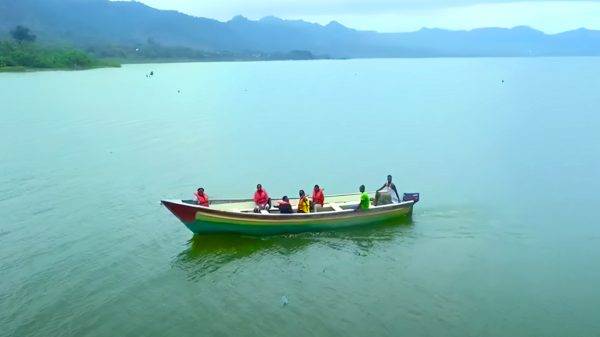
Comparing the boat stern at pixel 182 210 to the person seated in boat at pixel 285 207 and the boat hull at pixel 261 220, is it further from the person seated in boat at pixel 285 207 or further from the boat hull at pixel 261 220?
the person seated in boat at pixel 285 207

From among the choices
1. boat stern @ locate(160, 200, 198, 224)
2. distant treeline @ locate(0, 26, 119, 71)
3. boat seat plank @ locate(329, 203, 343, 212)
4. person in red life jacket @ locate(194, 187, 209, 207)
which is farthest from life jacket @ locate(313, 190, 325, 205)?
distant treeline @ locate(0, 26, 119, 71)

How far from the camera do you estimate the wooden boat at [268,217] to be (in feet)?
66.1

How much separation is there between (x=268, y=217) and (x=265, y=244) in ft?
3.23

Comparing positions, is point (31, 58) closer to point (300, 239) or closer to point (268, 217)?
point (268, 217)

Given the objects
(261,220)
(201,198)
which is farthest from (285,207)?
(201,198)

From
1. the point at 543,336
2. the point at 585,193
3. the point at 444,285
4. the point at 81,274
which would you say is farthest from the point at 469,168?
the point at 81,274

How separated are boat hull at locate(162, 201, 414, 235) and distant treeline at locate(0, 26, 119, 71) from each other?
342 ft

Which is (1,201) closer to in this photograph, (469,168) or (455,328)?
(455,328)

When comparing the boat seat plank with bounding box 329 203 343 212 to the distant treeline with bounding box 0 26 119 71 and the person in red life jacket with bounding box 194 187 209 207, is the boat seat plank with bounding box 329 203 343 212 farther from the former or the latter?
the distant treeline with bounding box 0 26 119 71

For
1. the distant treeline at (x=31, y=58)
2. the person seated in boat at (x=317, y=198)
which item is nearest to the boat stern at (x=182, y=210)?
the person seated in boat at (x=317, y=198)

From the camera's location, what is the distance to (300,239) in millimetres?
21141

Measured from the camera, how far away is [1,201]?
83.9 ft

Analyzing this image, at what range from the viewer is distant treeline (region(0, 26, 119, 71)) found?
366 ft

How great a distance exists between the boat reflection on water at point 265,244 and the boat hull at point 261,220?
0.84 ft
